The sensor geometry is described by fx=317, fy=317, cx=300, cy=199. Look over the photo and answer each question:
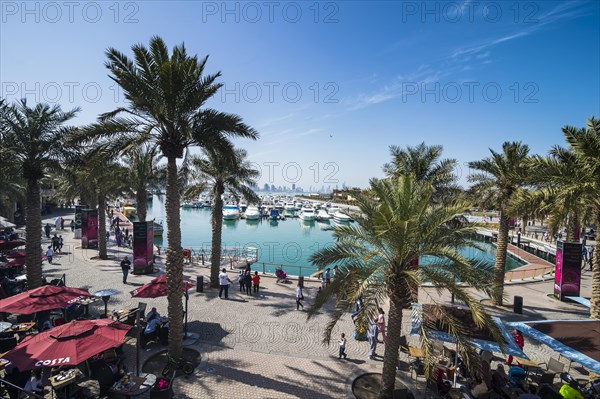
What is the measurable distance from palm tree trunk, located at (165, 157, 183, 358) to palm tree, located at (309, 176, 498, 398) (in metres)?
4.55

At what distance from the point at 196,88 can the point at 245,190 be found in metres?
9.94

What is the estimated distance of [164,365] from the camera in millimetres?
10148

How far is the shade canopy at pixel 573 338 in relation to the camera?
26.2 feet

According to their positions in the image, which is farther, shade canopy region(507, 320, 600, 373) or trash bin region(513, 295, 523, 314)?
trash bin region(513, 295, 523, 314)

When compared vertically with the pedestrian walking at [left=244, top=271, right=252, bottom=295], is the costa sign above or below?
above

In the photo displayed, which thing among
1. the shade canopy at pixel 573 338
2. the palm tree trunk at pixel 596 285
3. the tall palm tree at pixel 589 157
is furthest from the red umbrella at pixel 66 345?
the palm tree trunk at pixel 596 285

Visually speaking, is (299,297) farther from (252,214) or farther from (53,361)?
(252,214)

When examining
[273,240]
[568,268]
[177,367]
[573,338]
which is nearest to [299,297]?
[177,367]

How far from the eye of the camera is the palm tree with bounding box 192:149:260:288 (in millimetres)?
18531

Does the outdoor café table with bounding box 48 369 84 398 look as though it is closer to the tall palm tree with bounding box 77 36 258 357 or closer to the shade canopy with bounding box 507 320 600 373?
the tall palm tree with bounding box 77 36 258 357

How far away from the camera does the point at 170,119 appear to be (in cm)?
1026

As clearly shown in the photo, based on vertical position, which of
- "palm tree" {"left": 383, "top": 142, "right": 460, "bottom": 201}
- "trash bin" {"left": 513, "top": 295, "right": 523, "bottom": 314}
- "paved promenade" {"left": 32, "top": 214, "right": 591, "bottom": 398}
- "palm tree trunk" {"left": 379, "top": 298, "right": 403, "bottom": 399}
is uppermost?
"palm tree" {"left": 383, "top": 142, "right": 460, "bottom": 201}

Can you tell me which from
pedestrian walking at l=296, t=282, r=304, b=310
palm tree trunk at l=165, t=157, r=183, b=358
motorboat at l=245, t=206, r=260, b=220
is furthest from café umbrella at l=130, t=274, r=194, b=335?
motorboat at l=245, t=206, r=260, b=220

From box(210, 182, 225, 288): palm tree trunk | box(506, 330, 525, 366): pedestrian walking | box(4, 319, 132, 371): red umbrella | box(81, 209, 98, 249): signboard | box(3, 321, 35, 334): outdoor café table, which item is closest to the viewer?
box(4, 319, 132, 371): red umbrella
